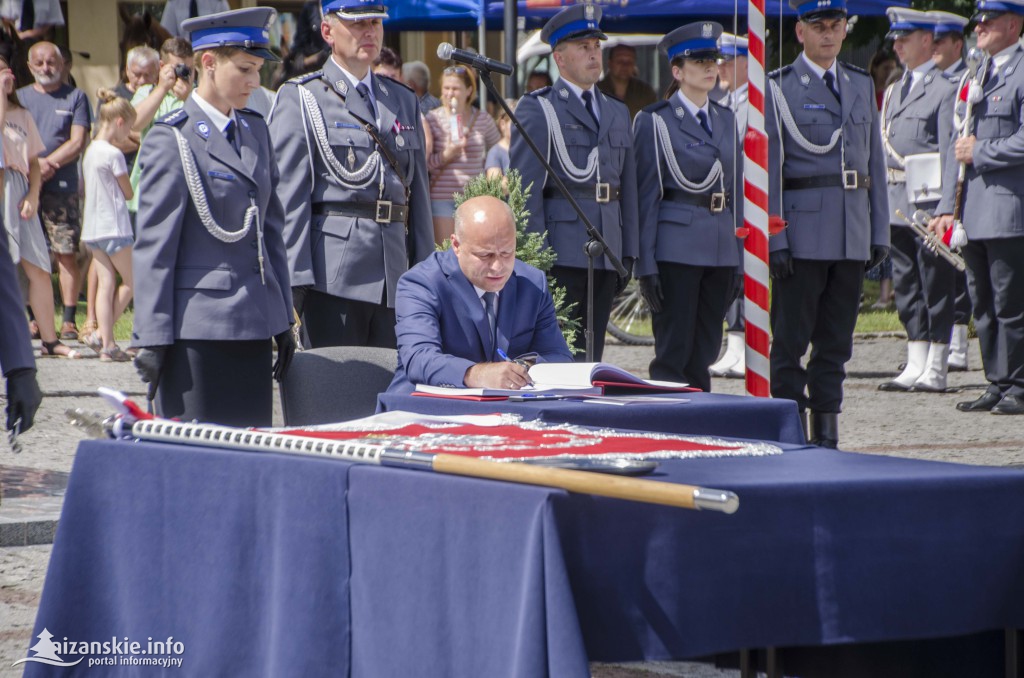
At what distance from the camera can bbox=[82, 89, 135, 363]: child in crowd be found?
37.1 feet

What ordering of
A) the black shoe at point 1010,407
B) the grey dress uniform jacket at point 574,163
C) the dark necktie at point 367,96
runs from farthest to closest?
1. the black shoe at point 1010,407
2. the grey dress uniform jacket at point 574,163
3. the dark necktie at point 367,96

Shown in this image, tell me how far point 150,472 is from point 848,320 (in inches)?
205

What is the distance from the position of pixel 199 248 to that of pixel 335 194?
0.99 m

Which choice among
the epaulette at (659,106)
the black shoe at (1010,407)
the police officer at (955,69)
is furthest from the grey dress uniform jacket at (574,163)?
the police officer at (955,69)

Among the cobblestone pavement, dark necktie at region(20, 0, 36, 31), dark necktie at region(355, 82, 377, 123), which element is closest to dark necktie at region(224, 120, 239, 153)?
dark necktie at region(355, 82, 377, 123)

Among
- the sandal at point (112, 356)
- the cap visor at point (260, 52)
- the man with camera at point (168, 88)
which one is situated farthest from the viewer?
the man with camera at point (168, 88)

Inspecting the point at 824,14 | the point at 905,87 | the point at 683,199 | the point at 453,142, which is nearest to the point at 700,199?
the point at 683,199

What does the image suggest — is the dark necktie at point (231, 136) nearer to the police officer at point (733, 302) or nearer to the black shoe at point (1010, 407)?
the police officer at point (733, 302)

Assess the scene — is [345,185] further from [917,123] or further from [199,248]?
[917,123]

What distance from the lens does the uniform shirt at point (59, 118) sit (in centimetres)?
1247

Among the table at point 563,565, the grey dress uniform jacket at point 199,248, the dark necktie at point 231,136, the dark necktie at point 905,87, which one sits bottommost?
the table at point 563,565

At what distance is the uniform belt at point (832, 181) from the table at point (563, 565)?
4.80 metres

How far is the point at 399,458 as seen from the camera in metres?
3.16

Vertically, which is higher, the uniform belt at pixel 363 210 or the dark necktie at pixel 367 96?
the dark necktie at pixel 367 96
